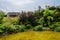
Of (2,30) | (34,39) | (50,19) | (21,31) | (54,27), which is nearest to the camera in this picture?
(34,39)

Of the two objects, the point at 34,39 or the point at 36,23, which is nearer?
the point at 34,39

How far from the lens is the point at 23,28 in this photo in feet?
44.2

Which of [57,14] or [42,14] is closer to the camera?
[57,14]

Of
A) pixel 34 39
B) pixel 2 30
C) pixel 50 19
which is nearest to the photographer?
pixel 34 39

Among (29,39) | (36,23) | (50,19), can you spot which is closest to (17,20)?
(36,23)

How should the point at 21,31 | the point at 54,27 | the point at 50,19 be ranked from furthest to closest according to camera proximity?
the point at 50,19 < the point at 54,27 < the point at 21,31

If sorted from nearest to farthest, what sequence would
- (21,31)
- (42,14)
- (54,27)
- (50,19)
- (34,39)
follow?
(34,39)
(21,31)
(54,27)
(50,19)
(42,14)

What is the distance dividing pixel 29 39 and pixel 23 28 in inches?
139

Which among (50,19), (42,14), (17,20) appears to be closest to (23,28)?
(17,20)

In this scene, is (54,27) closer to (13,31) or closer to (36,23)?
(36,23)

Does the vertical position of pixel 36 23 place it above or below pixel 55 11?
below

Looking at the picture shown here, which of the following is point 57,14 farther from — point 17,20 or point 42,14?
point 17,20

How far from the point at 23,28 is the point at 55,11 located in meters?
4.07

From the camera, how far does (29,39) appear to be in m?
10.0
